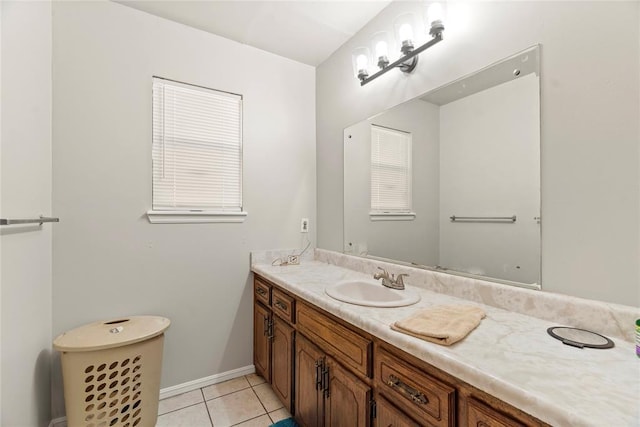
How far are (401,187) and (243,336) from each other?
1.65 meters

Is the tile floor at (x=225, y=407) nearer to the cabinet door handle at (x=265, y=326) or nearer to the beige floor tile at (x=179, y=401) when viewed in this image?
the beige floor tile at (x=179, y=401)

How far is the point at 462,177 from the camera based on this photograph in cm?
146

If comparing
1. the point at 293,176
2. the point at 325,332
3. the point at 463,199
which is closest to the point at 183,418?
the point at 325,332

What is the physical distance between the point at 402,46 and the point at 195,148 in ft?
5.01

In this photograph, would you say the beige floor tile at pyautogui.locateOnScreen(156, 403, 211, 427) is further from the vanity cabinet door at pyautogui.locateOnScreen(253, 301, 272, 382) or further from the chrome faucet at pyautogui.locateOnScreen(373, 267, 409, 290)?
the chrome faucet at pyautogui.locateOnScreen(373, 267, 409, 290)

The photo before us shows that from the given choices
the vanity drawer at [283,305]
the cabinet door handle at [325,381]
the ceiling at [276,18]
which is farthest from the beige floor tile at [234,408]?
the ceiling at [276,18]

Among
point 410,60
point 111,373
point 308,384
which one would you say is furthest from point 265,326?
point 410,60

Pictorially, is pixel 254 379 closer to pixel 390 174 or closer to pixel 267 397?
pixel 267 397

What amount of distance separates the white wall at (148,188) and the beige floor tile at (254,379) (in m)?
0.13

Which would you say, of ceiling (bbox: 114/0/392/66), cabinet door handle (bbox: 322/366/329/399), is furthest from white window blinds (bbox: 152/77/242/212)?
cabinet door handle (bbox: 322/366/329/399)

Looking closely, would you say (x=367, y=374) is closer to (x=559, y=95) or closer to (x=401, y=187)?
(x=401, y=187)

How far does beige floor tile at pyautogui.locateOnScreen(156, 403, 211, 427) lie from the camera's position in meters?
1.70

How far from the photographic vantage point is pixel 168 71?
197 cm

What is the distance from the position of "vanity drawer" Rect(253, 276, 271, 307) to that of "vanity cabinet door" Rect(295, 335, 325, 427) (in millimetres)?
483
